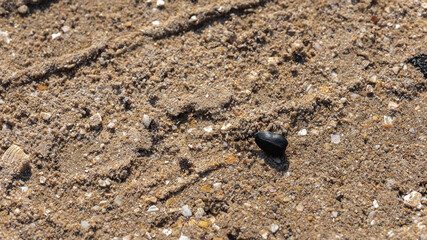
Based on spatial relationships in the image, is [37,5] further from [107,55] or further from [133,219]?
[133,219]

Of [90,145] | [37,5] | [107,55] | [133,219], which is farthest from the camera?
[37,5]

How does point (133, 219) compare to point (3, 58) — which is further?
point (3, 58)

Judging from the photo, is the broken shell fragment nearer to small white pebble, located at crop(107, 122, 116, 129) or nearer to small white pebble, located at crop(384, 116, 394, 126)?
small white pebble, located at crop(107, 122, 116, 129)

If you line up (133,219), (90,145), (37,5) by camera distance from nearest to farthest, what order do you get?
(133,219)
(90,145)
(37,5)

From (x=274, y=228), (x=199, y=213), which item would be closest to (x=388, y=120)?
(x=274, y=228)

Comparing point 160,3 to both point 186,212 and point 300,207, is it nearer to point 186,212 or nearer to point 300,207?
point 186,212

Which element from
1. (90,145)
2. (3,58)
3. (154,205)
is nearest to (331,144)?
(154,205)
